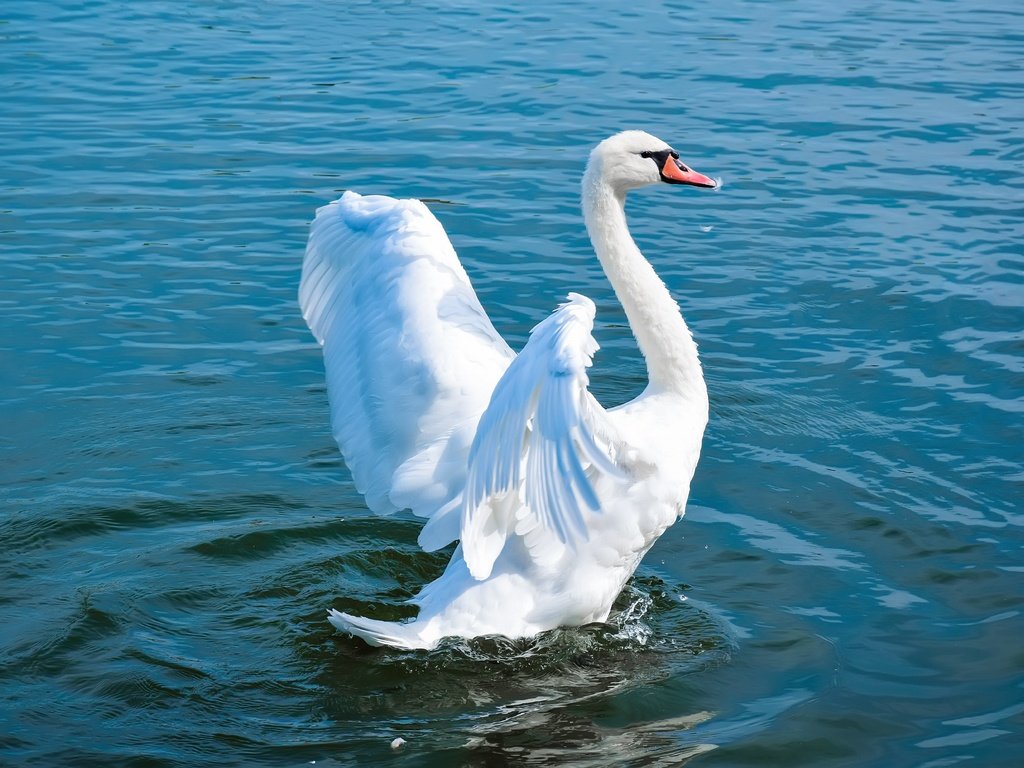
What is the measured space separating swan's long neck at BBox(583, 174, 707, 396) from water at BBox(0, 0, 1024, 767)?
3.73 feet

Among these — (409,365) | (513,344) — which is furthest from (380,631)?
(513,344)

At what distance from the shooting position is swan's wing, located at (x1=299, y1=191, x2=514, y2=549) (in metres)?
6.60

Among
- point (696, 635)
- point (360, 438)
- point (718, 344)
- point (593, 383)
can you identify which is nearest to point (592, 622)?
point (696, 635)

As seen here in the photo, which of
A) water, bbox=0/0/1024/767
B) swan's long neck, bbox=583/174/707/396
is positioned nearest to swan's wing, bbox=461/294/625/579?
water, bbox=0/0/1024/767

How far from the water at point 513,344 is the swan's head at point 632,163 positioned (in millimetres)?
1919

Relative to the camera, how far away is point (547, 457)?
5.21 m

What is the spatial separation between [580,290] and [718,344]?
124cm

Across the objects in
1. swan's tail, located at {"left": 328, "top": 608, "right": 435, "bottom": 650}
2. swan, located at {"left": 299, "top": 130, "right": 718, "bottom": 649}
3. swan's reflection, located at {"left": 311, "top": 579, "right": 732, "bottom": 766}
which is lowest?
swan's reflection, located at {"left": 311, "top": 579, "right": 732, "bottom": 766}

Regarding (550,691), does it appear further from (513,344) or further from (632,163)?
(513,344)

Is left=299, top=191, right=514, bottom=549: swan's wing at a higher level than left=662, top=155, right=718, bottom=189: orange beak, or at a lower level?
lower

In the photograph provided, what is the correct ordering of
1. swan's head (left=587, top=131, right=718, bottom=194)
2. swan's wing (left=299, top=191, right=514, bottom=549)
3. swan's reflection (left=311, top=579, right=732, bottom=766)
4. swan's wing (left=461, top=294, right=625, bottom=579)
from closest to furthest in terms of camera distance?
1. swan's wing (left=461, top=294, right=625, bottom=579)
2. swan's reflection (left=311, top=579, right=732, bottom=766)
3. swan's wing (left=299, top=191, right=514, bottom=549)
4. swan's head (left=587, top=131, right=718, bottom=194)

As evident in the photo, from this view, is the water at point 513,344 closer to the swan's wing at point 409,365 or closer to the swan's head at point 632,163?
the swan's wing at point 409,365

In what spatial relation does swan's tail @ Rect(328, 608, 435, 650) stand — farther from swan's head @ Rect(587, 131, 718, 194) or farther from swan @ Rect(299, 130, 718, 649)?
swan's head @ Rect(587, 131, 718, 194)

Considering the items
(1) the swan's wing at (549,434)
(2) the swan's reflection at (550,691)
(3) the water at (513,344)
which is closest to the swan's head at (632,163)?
(1) the swan's wing at (549,434)
